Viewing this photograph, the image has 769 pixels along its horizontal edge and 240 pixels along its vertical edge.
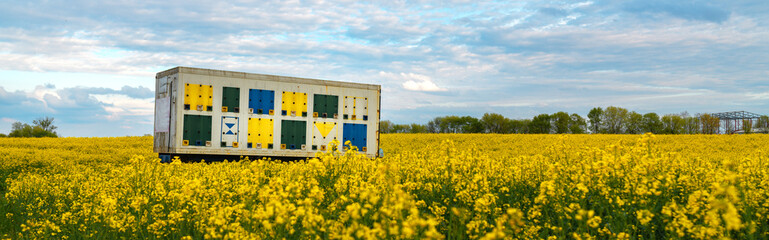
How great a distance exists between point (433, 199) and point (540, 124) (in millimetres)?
63897

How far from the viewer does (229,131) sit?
18469 millimetres

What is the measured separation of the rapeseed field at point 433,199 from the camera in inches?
178

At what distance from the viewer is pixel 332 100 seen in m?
20.4

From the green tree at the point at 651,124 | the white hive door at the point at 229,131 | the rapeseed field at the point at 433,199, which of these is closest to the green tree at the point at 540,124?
the green tree at the point at 651,124

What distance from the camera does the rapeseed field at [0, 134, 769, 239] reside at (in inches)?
178

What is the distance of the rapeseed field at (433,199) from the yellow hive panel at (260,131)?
756 cm

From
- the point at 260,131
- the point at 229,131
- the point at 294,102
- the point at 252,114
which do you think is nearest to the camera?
the point at 229,131

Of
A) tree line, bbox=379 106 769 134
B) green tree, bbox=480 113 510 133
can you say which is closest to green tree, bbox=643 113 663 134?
tree line, bbox=379 106 769 134

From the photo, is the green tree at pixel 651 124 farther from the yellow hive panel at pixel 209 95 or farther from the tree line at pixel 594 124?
the yellow hive panel at pixel 209 95

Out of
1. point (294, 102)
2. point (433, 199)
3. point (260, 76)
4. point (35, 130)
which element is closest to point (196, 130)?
point (260, 76)

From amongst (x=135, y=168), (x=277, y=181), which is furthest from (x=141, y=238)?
(x=277, y=181)

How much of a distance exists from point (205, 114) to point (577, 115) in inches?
2304

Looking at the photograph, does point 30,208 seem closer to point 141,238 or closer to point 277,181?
point 141,238

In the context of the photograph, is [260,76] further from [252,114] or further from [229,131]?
[229,131]
